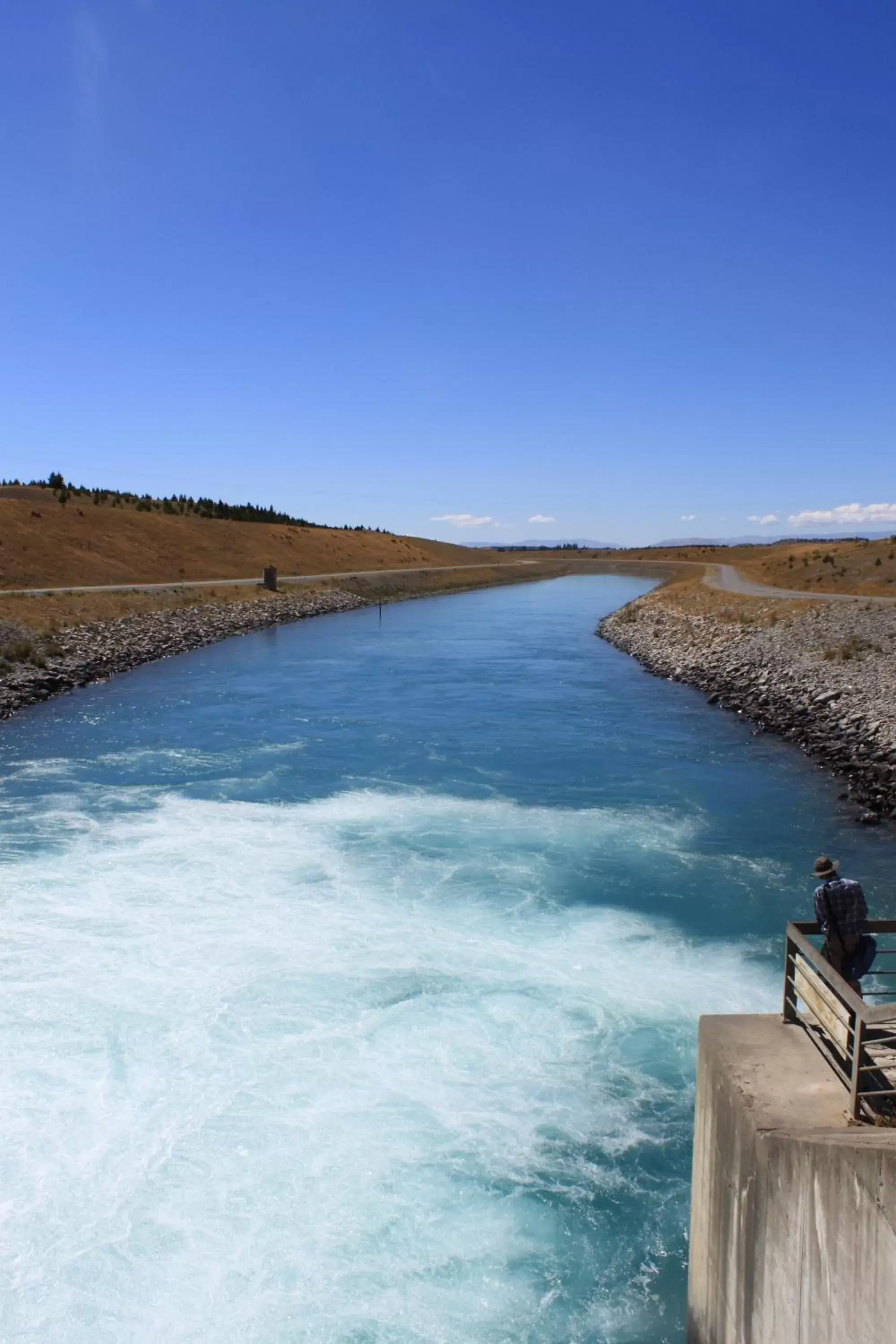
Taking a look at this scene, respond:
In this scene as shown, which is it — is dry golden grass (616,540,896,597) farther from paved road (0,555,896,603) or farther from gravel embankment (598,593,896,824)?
gravel embankment (598,593,896,824)

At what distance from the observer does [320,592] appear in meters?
62.9

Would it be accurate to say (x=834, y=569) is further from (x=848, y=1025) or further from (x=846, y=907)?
(x=848, y=1025)

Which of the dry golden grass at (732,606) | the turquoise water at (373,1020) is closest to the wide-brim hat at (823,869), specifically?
the turquoise water at (373,1020)

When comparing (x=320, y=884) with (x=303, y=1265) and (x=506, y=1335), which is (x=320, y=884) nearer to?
(x=303, y=1265)

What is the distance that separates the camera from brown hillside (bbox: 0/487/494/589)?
161 feet

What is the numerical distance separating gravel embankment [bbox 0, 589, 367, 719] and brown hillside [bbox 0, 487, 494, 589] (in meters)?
7.03

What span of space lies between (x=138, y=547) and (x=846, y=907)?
58.3 meters

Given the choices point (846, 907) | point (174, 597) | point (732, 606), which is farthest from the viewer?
point (174, 597)

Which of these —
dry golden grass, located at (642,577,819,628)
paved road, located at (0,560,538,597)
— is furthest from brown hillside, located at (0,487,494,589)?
dry golden grass, located at (642,577,819,628)

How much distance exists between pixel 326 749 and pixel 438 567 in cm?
7582

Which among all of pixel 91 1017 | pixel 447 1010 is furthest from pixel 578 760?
pixel 91 1017

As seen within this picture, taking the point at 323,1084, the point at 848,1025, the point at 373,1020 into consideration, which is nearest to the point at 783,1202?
the point at 848,1025

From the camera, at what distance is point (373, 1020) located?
10.0 m

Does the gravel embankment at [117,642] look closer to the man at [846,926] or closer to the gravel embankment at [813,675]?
the gravel embankment at [813,675]
